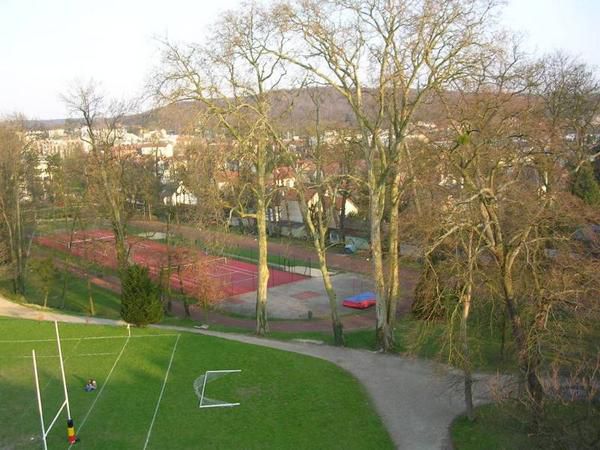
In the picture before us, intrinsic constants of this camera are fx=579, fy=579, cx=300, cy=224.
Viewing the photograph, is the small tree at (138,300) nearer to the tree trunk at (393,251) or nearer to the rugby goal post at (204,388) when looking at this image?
the rugby goal post at (204,388)

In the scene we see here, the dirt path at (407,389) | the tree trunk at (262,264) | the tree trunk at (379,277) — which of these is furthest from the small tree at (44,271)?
the tree trunk at (379,277)

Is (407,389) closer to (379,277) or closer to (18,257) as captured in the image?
(379,277)

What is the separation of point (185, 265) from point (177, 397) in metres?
15.2

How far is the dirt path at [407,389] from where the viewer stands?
1477 centimetres

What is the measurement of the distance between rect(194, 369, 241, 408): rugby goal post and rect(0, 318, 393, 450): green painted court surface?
0.70 feet

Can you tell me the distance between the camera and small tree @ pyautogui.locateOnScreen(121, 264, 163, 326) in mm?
23531

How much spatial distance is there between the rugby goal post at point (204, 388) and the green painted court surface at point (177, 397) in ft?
0.70

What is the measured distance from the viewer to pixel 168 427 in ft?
49.4

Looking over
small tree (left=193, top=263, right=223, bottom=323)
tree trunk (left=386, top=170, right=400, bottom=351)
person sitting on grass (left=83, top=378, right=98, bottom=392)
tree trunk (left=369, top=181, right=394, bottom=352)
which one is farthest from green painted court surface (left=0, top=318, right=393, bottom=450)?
small tree (left=193, top=263, right=223, bottom=323)

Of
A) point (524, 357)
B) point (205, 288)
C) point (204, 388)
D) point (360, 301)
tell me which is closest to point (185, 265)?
point (205, 288)

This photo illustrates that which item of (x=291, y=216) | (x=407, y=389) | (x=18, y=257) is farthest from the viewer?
(x=291, y=216)

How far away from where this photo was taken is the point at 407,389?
17562mm

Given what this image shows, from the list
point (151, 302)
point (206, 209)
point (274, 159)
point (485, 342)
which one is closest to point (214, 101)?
point (274, 159)

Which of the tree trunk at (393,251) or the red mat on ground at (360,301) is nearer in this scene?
the tree trunk at (393,251)
